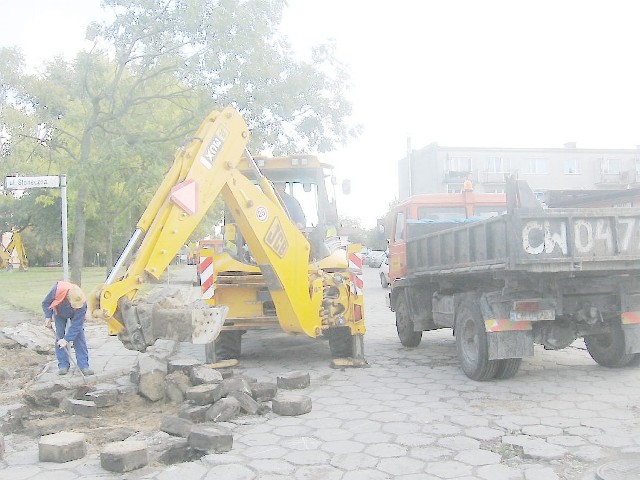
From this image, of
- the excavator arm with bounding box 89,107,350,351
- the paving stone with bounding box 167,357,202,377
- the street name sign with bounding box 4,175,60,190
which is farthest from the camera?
the street name sign with bounding box 4,175,60,190

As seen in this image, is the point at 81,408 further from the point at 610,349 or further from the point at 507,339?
the point at 610,349

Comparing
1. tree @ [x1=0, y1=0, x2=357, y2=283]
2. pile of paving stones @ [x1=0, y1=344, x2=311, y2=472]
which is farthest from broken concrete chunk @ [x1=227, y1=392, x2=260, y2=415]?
tree @ [x1=0, y1=0, x2=357, y2=283]

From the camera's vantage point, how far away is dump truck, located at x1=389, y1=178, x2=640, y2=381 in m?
6.21

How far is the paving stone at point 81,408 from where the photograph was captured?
607 centimetres

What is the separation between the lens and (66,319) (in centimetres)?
823

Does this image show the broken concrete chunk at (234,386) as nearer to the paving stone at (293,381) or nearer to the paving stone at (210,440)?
the paving stone at (293,381)

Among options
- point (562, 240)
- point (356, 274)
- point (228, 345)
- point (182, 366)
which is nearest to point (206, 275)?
point (228, 345)

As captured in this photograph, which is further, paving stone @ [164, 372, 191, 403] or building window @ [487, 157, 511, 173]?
building window @ [487, 157, 511, 173]

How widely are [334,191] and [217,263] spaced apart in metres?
2.22

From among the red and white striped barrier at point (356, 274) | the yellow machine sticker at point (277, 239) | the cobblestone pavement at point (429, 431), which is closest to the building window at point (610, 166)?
the cobblestone pavement at point (429, 431)

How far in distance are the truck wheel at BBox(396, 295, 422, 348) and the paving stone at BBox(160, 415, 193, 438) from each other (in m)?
5.18

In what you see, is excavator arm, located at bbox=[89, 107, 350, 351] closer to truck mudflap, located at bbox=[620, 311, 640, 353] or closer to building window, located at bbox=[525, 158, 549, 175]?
truck mudflap, located at bbox=[620, 311, 640, 353]

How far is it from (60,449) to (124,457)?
2.01 ft

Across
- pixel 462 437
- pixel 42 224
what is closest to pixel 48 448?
pixel 462 437
